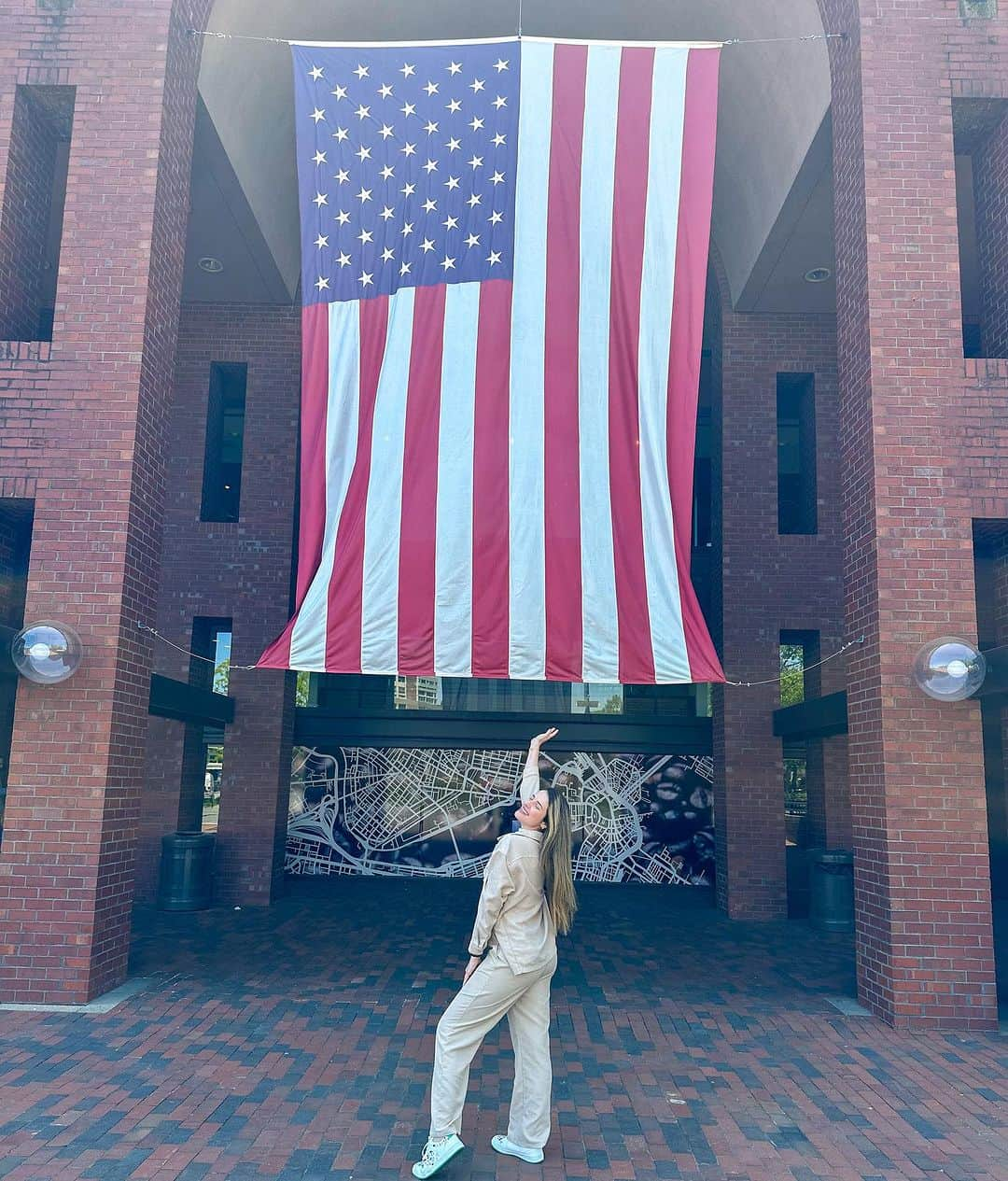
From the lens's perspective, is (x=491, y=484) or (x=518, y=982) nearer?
(x=518, y=982)

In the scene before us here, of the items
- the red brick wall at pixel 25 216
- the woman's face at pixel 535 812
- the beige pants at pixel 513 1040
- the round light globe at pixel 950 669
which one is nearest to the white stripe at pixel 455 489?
the woman's face at pixel 535 812

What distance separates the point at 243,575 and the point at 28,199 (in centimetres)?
504

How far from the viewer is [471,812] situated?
44.0 feet

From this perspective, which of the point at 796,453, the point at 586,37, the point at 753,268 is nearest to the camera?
the point at 586,37

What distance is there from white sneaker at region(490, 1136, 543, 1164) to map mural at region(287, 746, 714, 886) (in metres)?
8.99

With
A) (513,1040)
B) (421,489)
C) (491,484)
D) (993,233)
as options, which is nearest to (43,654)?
(421,489)

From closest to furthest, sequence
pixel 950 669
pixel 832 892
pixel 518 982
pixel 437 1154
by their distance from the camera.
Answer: pixel 437 1154
pixel 518 982
pixel 950 669
pixel 832 892

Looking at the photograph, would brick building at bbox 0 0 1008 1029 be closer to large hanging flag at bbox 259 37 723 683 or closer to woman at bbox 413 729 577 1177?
large hanging flag at bbox 259 37 723 683

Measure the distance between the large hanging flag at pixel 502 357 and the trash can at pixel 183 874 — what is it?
16.1 ft

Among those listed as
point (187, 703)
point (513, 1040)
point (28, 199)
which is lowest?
point (513, 1040)

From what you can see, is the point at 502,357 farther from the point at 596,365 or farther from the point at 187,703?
→ the point at 187,703

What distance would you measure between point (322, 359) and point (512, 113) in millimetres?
Result: 2578

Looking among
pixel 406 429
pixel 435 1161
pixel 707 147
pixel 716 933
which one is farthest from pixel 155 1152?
pixel 707 147

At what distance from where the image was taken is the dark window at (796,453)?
474 inches
